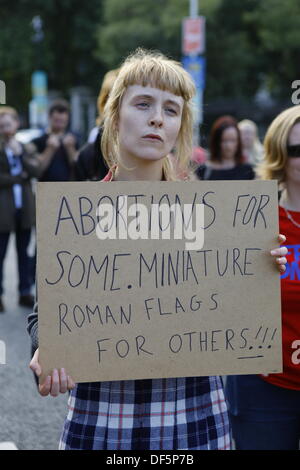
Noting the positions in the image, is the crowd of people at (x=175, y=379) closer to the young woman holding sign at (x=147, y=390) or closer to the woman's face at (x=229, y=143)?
the young woman holding sign at (x=147, y=390)

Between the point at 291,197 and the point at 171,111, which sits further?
the point at 291,197

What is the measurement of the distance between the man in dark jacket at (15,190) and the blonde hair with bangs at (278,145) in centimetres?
416

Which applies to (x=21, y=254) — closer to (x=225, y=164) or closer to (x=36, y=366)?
(x=225, y=164)

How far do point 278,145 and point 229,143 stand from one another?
407cm

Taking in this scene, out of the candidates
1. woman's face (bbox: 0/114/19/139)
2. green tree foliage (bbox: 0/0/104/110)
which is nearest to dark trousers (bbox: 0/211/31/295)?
woman's face (bbox: 0/114/19/139)

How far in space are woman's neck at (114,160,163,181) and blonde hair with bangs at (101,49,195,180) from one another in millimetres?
45

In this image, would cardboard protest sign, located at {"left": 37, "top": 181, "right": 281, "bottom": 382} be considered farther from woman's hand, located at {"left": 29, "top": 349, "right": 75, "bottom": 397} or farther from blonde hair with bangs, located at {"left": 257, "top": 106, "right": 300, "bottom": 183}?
blonde hair with bangs, located at {"left": 257, "top": 106, "right": 300, "bottom": 183}

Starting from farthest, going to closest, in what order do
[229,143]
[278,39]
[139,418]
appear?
[278,39] < [229,143] < [139,418]

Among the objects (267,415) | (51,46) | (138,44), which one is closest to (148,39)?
(138,44)

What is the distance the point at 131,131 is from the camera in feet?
6.22

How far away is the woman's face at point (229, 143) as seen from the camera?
6422mm

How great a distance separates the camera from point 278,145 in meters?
2.40

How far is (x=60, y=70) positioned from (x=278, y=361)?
37.3 meters

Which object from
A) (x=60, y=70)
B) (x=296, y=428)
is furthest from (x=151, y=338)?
(x=60, y=70)
